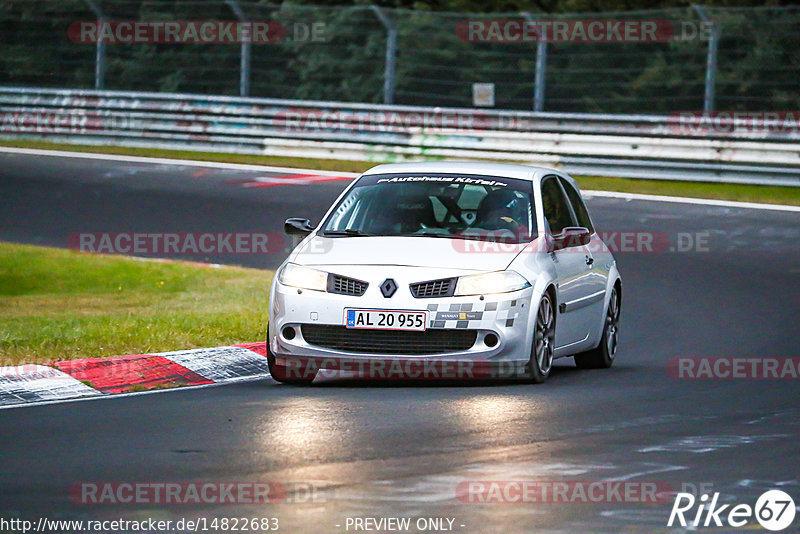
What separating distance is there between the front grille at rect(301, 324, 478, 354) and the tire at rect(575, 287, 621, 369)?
217 centimetres

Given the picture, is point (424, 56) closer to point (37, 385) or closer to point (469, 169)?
point (469, 169)

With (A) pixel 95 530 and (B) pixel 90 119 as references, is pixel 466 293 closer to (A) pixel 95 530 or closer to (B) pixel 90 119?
(A) pixel 95 530

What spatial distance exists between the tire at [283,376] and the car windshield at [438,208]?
98cm

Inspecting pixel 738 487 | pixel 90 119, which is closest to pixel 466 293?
pixel 738 487

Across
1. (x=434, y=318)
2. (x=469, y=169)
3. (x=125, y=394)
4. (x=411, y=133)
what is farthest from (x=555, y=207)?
(x=411, y=133)

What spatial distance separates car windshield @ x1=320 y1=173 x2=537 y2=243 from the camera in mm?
10562

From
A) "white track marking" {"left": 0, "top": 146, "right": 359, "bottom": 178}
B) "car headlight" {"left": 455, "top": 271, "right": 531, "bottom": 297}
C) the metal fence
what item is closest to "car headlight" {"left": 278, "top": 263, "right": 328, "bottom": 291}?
"car headlight" {"left": 455, "top": 271, "right": 531, "bottom": 297}

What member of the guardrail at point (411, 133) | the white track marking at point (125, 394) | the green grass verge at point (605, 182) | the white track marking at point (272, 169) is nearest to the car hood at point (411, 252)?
the white track marking at point (125, 394)

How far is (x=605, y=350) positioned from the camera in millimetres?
11719

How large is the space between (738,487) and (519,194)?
170 inches

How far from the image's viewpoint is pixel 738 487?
6918 millimetres

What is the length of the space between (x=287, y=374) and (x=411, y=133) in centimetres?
1652

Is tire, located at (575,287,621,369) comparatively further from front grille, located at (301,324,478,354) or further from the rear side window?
front grille, located at (301,324,478,354)

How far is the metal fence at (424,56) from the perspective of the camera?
24359 mm
